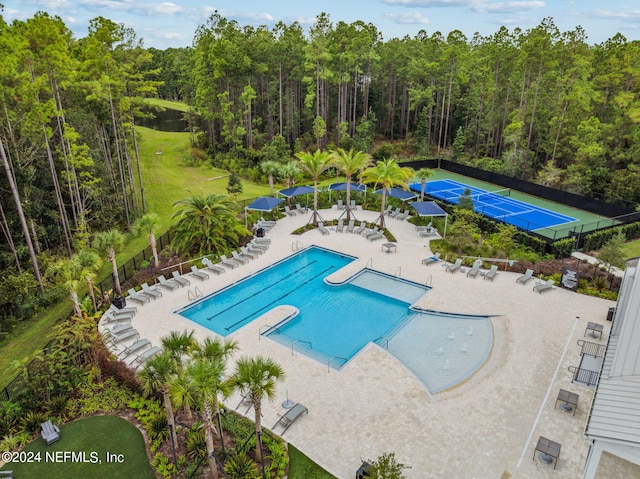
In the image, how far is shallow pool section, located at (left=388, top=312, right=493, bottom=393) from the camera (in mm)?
14930

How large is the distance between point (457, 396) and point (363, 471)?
4.74m

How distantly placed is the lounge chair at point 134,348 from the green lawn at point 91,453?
2.91 meters

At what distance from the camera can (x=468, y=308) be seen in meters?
18.9

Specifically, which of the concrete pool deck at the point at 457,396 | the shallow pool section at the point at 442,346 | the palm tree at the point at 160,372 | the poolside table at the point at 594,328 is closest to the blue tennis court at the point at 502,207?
the concrete pool deck at the point at 457,396

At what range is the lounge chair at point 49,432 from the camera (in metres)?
12.2

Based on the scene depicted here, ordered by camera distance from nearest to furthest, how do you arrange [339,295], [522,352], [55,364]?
1. [55,364]
2. [522,352]
3. [339,295]

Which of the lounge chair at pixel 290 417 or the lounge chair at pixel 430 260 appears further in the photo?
the lounge chair at pixel 430 260

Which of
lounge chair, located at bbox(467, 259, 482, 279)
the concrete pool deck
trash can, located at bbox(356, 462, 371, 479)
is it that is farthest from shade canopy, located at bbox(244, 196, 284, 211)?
trash can, located at bbox(356, 462, 371, 479)

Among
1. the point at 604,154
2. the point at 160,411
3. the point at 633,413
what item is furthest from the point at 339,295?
the point at 604,154

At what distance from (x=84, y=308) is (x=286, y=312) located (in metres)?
8.69

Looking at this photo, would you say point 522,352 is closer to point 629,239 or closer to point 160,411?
point 160,411

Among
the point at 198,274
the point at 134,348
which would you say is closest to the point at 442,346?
the point at 134,348

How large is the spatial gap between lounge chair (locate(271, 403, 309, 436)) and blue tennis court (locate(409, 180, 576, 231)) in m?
20.2

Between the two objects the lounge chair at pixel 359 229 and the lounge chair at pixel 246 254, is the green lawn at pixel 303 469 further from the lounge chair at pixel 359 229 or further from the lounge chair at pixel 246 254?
the lounge chair at pixel 359 229
